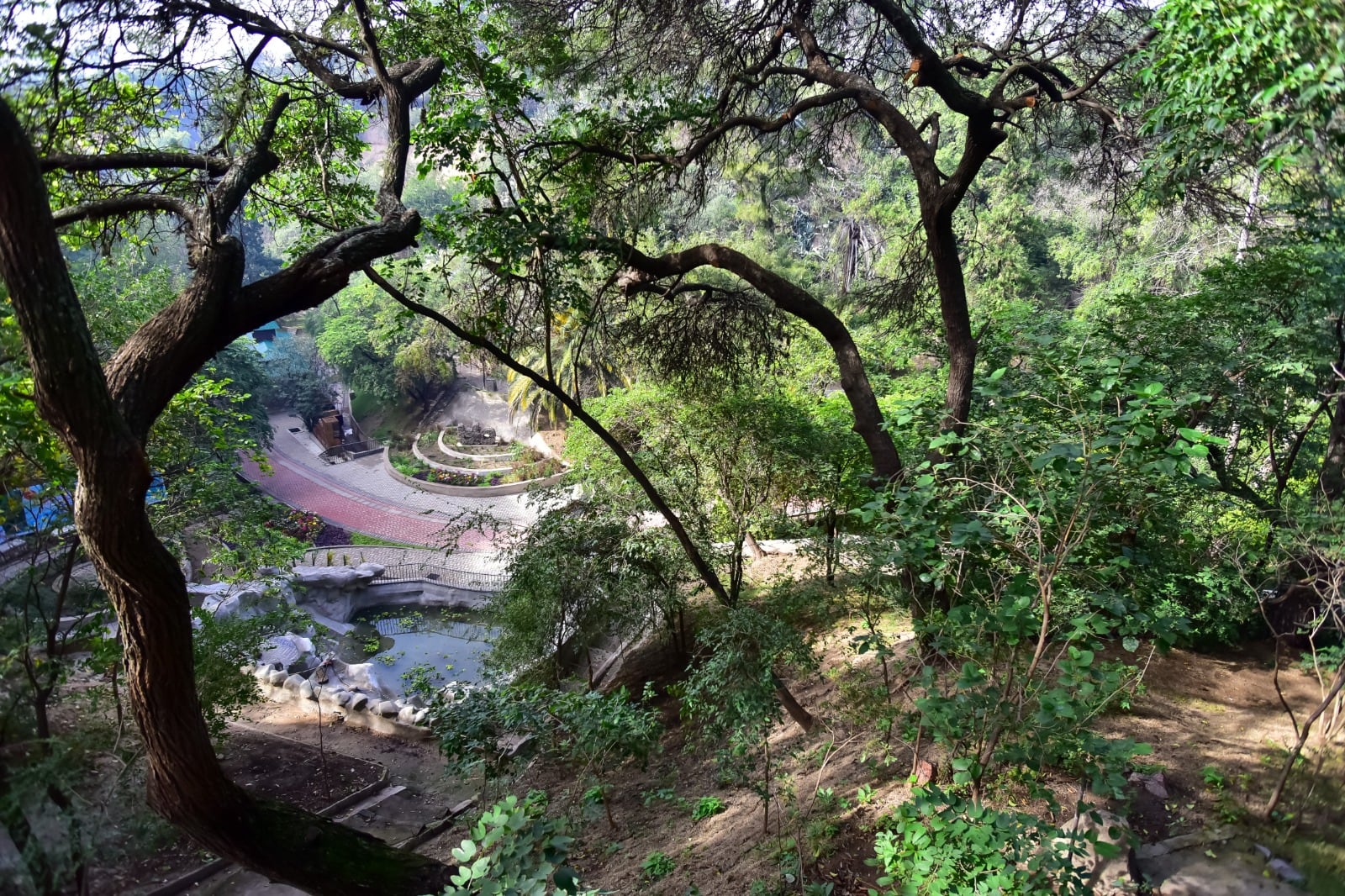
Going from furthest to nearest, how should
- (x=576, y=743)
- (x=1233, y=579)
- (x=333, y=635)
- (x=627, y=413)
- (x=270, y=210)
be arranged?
(x=333, y=635) → (x=627, y=413) → (x=270, y=210) → (x=1233, y=579) → (x=576, y=743)

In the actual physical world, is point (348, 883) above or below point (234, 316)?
below

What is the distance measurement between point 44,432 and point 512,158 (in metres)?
3.45

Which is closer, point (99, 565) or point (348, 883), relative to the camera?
point (99, 565)

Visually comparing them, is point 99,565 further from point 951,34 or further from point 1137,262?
point 1137,262

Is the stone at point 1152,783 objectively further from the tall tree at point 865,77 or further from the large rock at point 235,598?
the large rock at point 235,598

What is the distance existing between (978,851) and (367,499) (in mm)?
26344

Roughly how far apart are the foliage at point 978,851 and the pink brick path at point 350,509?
18.8m

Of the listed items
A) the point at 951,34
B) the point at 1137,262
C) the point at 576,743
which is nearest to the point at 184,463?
the point at 576,743

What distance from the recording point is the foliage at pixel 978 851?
264 centimetres

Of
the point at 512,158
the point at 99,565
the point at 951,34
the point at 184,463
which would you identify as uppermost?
the point at 951,34

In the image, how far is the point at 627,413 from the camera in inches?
358

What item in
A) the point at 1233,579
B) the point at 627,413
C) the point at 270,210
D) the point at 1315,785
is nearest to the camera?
the point at 1315,785

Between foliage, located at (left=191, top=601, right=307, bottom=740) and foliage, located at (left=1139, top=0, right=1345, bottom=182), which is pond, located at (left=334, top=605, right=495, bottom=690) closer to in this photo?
foliage, located at (left=191, top=601, right=307, bottom=740)

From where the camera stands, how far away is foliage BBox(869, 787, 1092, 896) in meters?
2.64
